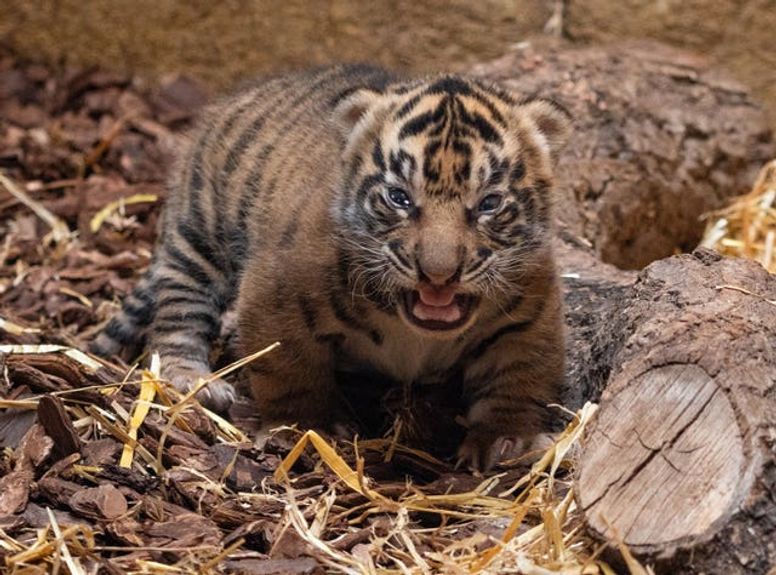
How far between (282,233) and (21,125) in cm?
301

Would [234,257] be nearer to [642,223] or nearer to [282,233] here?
[282,233]

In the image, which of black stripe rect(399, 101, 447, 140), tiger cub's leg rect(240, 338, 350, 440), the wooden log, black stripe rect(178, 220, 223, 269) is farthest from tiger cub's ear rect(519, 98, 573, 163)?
black stripe rect(178, 220, 223, 269)

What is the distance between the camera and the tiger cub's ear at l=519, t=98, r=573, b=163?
14.7ft

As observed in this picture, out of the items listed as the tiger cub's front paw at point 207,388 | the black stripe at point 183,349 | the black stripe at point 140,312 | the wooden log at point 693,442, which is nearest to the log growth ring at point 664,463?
the wooden log at point 693,442

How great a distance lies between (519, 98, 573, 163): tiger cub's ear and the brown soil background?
8.89 ft

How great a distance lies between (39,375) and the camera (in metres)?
4.36

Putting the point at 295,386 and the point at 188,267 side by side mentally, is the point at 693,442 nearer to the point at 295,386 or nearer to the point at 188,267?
the point at 295,386

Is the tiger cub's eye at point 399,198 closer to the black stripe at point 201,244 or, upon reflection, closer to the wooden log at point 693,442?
the wooden log at point 693,442

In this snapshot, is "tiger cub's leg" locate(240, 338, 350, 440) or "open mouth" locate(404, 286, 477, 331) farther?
"tiger cub's leg" locate(240, 338, 350, 440)

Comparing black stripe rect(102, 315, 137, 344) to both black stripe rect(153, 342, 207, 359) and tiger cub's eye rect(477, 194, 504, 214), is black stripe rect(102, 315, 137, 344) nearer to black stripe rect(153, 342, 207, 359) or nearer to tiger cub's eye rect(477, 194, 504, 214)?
black stripe rect(153, 342, 207, 359)

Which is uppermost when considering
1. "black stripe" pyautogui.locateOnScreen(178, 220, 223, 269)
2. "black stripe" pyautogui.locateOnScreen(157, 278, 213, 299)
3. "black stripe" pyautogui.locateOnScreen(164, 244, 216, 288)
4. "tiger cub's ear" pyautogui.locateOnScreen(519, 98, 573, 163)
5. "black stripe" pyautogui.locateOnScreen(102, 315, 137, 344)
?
"tiger cub's ear" pyautogui.locateOnScreen(519, 98, 573, 163)

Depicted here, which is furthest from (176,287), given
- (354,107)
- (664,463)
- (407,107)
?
(664,463)

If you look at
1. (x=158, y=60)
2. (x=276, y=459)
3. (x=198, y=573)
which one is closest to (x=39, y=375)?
(x=276, y=459)

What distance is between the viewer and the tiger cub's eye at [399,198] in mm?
4172
